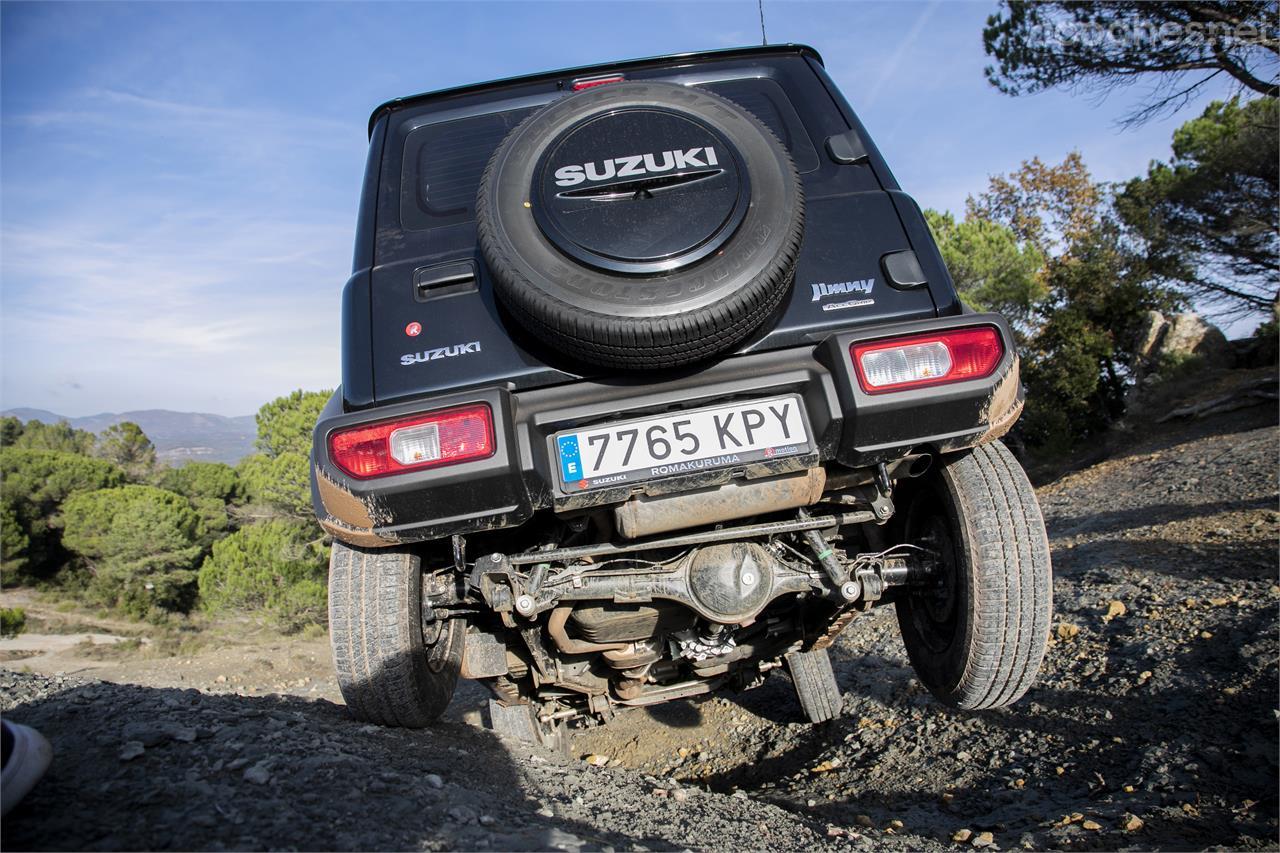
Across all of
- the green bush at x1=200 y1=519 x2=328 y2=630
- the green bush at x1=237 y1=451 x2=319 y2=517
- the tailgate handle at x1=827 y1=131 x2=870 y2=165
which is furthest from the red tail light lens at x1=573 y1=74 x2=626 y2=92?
the green bush at x1=237 y1=451 x2=319 y2=517

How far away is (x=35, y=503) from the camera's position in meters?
A: 26.2

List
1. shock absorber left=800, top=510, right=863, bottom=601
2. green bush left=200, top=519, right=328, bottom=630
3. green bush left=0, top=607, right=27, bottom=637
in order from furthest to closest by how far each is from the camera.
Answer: green bush left=200, top=519, right=328, bottom=630
green bush left=0, top=607, right=27, bottom=637
shock absorber left=800, top=510, right=863, bottom=601

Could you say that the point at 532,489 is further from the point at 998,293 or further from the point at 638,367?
the point at 998,293

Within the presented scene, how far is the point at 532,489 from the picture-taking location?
211 centimetres

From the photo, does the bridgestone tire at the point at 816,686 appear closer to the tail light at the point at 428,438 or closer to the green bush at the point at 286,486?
the tail light at the point at 428,438

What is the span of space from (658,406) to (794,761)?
249 centimetres

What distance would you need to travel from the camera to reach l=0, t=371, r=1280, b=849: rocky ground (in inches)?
71.7

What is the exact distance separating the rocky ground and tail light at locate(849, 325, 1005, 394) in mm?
1386

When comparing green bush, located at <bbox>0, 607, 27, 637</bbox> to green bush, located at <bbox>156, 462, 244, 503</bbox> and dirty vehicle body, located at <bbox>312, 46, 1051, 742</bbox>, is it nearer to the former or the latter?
green bush, located at <bbox>156, 462, 244, 503</bbox>

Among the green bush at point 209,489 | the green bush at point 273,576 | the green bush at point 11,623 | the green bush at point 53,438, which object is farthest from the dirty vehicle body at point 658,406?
the green bush at point 53,438

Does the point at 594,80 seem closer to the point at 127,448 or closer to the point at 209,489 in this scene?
the point at 209,489

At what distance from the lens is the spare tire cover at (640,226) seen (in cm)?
202

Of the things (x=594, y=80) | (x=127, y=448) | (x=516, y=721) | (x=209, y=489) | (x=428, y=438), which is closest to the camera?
(x=428, y=438)

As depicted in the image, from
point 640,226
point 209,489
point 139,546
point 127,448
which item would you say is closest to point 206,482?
point 209,489
